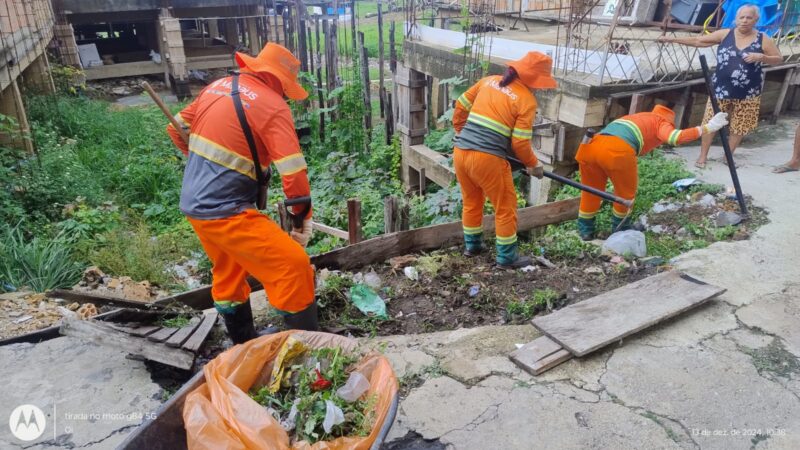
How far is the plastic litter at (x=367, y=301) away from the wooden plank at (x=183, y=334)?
109 cm

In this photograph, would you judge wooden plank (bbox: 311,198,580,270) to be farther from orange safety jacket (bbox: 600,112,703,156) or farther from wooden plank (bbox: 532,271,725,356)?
wooden plank (bbox: 532,271,725,356)

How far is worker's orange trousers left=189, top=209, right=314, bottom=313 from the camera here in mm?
2844

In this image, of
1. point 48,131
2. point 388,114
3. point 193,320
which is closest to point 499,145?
point 193,320

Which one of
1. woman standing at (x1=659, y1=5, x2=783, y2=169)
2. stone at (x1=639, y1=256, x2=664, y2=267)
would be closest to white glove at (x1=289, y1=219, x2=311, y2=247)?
stone at (x1=639, y1=256, x2=664, y2=267)

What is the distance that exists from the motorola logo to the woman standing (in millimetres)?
6275

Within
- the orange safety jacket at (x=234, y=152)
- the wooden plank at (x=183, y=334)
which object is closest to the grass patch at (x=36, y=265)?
the wooden plank at (x=183, y=334)

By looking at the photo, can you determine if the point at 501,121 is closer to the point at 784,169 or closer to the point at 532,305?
the point at 532,305

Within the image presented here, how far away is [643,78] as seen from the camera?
6031 millimetres

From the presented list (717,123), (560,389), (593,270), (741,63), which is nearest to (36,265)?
(560,389)

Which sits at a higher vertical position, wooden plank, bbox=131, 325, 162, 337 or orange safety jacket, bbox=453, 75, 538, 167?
orange safety jacket, bbox=453, 75, 538, 167

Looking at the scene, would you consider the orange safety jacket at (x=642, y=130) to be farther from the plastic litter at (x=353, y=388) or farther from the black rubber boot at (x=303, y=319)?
the plastic litter at (x=353, y=388)

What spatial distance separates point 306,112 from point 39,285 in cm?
585

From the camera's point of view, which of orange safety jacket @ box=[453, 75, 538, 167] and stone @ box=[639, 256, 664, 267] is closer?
orange safety jacket @ box=[453, 75, 538, 167]

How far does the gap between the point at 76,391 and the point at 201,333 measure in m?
0.68
